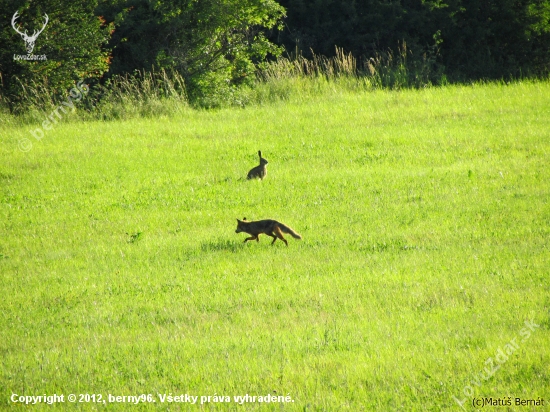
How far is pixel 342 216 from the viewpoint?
42.9 ft

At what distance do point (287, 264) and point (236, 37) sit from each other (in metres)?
18.8

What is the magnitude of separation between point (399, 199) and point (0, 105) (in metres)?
15.2

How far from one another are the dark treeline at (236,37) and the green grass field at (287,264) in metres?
4.41

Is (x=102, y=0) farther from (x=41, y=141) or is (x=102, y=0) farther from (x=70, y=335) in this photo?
(x=70, y=335)

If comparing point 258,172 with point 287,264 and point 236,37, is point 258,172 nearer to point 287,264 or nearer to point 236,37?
point 287,264

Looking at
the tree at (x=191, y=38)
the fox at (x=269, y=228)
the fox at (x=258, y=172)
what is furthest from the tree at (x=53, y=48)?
the fox at (x=269, y=228)

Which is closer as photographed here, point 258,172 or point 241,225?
point 241,225

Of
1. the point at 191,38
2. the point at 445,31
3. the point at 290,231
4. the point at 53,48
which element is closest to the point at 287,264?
the point at 290,231

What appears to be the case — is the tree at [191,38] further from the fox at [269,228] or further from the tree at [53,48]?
the fox at [269,228]

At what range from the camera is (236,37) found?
27.8 meters

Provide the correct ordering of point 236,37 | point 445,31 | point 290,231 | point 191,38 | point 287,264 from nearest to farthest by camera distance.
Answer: point 287,264 → point 290,231 → point 191,38 → point 236,37 → point 445,31

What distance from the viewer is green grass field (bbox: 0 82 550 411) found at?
23.6 ft

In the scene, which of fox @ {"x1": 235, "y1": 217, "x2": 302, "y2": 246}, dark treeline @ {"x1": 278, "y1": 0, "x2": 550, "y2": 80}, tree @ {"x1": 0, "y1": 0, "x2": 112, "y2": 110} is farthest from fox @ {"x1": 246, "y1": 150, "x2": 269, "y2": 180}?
dark treeline @ {"x1": 278, "y1": 0, "x2": 550, "y2": 80}

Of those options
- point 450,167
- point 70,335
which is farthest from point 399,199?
point 70,335
